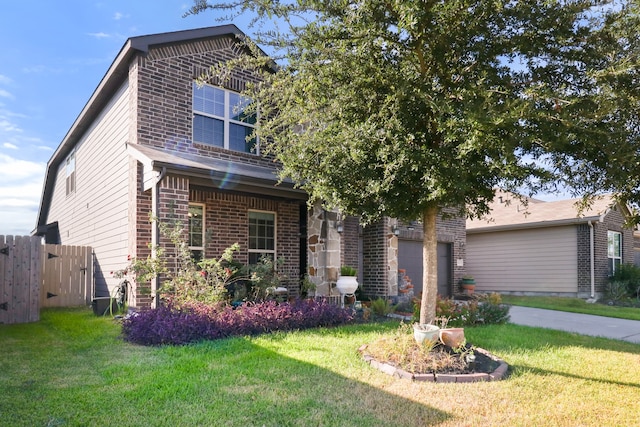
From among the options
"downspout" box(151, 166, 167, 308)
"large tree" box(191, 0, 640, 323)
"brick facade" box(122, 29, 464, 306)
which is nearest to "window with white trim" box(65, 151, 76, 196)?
"brick facade" box(122, 29, 464, 306)

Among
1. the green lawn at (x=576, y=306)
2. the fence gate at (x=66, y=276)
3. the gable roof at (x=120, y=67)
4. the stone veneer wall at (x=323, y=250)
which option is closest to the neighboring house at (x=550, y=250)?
the green lawn at (x=576, y=306)

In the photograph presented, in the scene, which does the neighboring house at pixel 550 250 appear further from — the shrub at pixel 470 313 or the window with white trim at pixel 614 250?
the shrub at pixel 470 313

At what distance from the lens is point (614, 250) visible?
17.0 m

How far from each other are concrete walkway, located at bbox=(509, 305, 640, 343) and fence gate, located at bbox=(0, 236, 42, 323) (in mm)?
10323

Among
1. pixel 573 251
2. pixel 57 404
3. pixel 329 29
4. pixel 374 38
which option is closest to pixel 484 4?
pixel 374 38

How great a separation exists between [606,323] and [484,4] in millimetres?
8477

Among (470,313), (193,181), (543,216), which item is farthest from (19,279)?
(543,216)

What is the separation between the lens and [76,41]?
338 inches

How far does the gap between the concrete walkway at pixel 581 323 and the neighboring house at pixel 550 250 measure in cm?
478

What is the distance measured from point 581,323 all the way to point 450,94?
7.42 m

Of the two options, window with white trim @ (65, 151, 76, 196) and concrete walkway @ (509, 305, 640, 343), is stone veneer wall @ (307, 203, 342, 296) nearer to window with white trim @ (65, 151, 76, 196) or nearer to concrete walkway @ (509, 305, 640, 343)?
concrete walkway @ (509, 305, 640, 343)

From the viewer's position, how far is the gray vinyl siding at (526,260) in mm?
16062

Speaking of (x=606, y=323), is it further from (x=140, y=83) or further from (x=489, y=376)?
(x=140, y=83)

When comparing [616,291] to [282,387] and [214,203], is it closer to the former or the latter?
[214,203]
